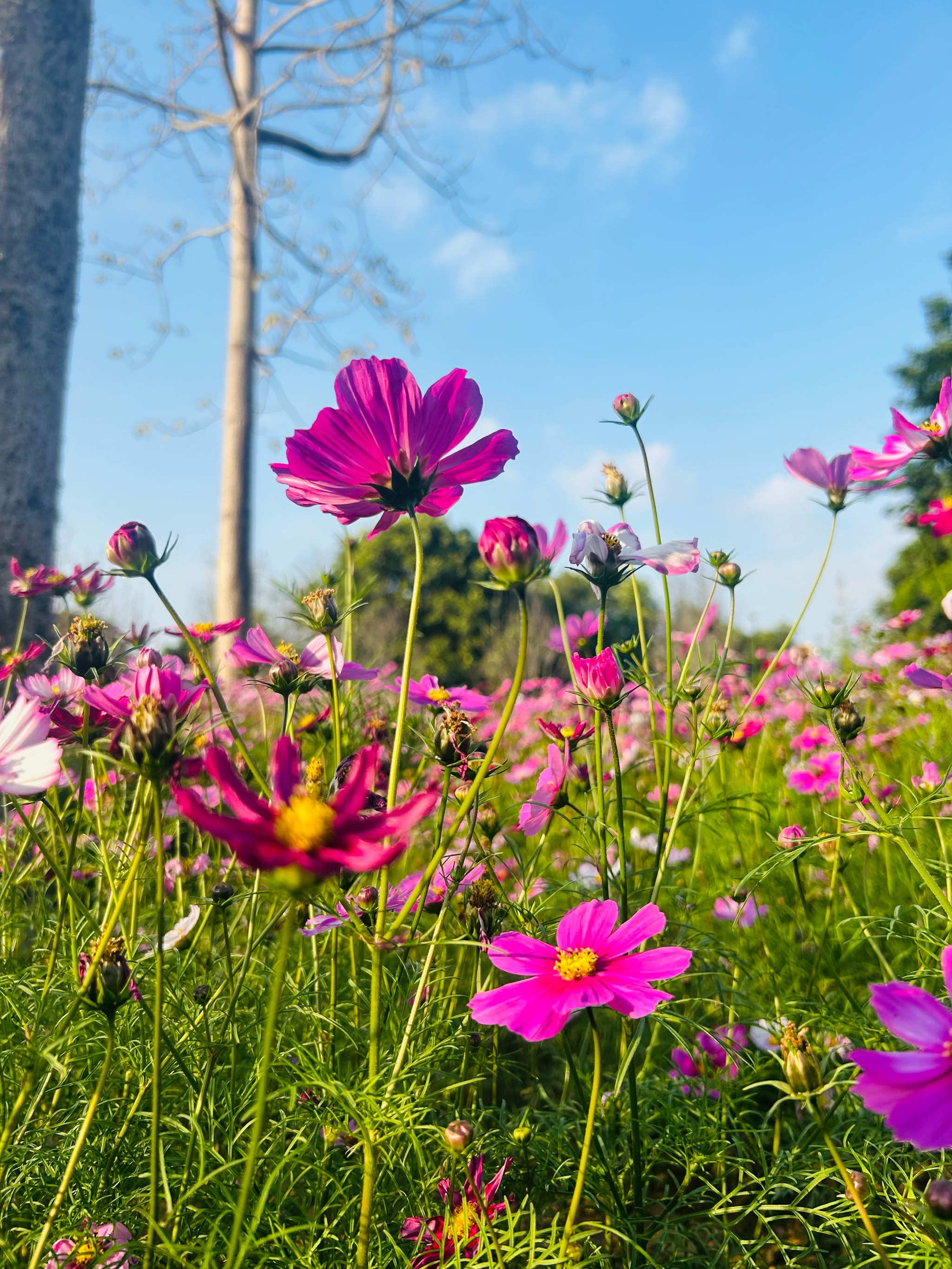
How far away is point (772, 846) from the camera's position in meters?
1.59

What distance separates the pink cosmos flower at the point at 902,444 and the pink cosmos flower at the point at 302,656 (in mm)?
638

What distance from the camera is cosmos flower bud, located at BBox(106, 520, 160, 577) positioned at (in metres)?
0.69

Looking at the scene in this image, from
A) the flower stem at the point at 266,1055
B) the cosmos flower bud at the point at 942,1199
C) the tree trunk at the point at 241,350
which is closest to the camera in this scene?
the flower stem at the point at 266,1055

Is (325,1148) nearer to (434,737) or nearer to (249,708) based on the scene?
(434,737)

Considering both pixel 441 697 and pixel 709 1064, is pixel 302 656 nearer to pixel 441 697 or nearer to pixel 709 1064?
pixel 441 697

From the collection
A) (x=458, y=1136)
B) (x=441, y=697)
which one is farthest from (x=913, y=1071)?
(x=441, y=697)

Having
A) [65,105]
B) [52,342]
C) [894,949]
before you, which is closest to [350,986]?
[894,949]

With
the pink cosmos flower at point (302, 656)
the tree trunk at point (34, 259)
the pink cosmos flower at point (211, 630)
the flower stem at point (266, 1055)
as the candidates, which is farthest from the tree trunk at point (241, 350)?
the flower stem at point (266, 1055)

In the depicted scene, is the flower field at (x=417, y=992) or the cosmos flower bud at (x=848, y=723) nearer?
the flower field at (x=417, y=992)

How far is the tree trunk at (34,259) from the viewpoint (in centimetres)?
239

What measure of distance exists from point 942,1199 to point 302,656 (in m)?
0.68

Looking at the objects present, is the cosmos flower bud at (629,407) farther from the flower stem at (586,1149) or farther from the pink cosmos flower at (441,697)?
the flower stem at (586,1149)

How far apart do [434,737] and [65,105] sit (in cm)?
301

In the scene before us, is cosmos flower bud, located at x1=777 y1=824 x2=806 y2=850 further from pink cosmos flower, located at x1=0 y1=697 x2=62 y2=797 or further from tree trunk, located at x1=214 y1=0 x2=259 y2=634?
tree trunk, located at x1=214 y1=0 x2=259 y2=634
